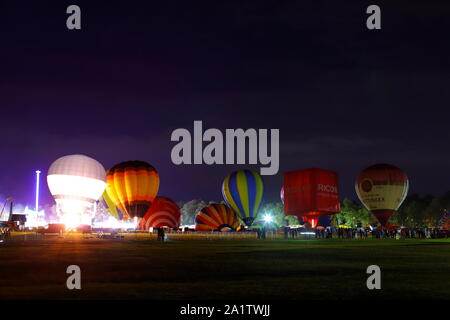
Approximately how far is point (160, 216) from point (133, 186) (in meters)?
15.4

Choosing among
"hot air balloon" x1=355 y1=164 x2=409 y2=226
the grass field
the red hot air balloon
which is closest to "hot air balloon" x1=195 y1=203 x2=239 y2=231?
the red hot air balloon

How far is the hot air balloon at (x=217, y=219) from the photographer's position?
91250 mm

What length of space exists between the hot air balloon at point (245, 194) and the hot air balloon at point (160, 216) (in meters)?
9.52

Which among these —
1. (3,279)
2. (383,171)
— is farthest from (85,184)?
(3,279)

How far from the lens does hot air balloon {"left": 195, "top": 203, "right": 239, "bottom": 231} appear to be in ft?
299

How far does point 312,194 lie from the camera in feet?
257

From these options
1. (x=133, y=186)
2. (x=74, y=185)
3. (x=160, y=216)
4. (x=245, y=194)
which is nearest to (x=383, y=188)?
(x=245, y=194)

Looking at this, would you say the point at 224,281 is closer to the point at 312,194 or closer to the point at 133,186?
the point at 133,186

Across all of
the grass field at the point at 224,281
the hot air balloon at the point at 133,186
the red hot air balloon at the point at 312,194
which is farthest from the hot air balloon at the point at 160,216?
the grass field at the point at 224,281

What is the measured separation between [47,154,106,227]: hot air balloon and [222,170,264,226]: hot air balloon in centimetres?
2058

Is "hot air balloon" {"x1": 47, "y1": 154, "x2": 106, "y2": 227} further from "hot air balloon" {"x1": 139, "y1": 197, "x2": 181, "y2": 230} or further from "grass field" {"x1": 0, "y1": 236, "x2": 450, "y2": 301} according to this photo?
"grass field" {"x1": 0, "y1": 236, "x2": 450, "y2": 301}

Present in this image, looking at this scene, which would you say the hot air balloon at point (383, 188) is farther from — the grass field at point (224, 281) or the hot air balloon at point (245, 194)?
the grass field at point (224, 281)

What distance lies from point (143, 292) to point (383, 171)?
232ft

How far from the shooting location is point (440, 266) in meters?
20.9
